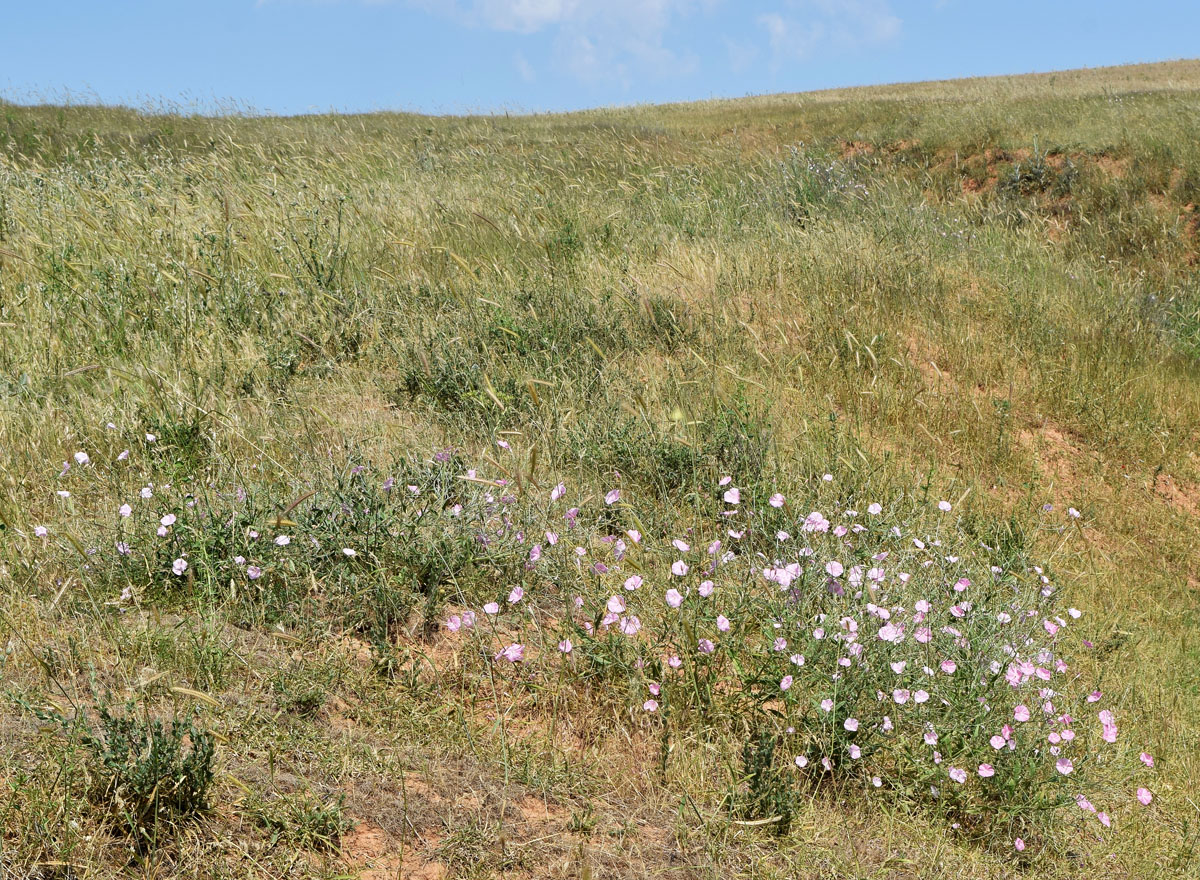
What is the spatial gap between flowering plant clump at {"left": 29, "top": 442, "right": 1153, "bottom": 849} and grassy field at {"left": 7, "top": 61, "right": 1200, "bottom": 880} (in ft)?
0.08

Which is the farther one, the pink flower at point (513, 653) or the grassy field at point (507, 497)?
the pink flower at point (513, 653)

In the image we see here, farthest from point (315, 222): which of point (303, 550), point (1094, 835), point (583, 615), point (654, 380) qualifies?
point (1094, 835)

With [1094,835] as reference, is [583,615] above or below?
above

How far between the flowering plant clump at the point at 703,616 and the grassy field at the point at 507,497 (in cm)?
3

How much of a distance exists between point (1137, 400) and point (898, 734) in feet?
14.8

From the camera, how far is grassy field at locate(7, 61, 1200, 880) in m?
2.31

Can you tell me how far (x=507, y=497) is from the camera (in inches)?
138

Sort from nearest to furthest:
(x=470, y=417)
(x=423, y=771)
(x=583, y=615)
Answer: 1. (x=423, y=771)
2. (x=583, y=615)
3. (x=470, y=417)

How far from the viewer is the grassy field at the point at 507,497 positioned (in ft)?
7.57

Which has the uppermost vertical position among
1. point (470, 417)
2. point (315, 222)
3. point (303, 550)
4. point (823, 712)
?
point (315, 222)

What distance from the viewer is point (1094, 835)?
2832 mm

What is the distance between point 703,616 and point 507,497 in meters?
1.03

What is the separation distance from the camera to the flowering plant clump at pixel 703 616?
106 inches

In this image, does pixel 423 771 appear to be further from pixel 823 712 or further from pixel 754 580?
pixel 754 580
